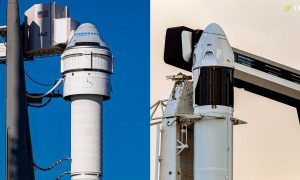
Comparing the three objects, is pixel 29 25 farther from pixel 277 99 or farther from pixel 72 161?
pixel 277 99

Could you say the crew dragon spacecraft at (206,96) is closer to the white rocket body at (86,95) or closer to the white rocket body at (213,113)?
the white rocket body at (213,113)

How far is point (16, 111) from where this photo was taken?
175 feet

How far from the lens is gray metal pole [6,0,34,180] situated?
52344mm

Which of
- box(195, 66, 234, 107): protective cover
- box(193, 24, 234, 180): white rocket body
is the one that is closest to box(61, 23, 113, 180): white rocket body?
box(193, 24, 234, 180): white rocket body

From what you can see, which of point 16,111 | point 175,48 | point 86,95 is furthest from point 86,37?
point 175,48

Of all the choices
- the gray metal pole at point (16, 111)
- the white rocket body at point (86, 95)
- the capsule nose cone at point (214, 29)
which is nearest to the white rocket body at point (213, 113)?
the capsule nose cone at point (214, 29)

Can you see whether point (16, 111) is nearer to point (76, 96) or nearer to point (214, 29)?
point (76, 96)

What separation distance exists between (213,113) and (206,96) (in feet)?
2.75

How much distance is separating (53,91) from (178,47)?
958cm

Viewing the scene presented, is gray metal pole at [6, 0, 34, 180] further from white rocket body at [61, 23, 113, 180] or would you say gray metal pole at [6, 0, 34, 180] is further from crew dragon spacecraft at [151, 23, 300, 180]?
crew dragon spacecraft at [151, 23, 300, 180]

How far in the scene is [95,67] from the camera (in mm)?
53969

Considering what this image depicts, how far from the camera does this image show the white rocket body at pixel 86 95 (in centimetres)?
5334

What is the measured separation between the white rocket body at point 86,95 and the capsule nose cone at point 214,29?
695 cm

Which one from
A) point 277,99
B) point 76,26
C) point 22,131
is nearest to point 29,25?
point 76,26
